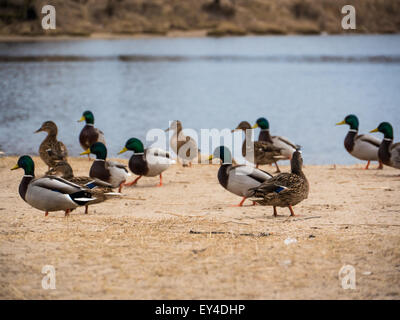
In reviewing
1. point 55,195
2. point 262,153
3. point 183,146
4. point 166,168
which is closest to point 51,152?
point 166,168

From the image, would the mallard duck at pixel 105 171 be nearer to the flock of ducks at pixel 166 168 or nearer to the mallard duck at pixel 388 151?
the flock of ducks at pixel 166 168

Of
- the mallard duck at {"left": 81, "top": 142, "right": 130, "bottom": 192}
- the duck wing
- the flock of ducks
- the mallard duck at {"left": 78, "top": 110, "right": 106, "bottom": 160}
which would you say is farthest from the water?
the mallard duck at {"left": 81, "top": 142, "right": 130, "bottom": 192}

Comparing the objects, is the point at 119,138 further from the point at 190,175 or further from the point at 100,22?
the point at 100,22

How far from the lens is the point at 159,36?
65.3 meters

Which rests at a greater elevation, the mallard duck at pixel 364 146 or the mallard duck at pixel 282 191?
the mallard duck at pixel 364 146

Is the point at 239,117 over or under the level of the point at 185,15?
under

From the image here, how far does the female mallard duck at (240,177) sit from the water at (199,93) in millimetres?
5264

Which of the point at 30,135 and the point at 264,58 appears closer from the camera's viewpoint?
the point at 30,135

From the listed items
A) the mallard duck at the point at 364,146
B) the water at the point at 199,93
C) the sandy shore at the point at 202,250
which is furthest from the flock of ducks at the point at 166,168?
the water at the point at 199,93

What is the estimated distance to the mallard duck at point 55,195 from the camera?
7.05 meters

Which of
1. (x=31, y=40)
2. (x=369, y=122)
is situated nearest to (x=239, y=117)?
(x=369, y=122)

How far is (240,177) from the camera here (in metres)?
7.91

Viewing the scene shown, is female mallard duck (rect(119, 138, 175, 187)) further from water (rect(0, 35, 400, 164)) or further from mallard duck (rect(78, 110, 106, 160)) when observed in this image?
water (rect(0, 35, 400, 164))
